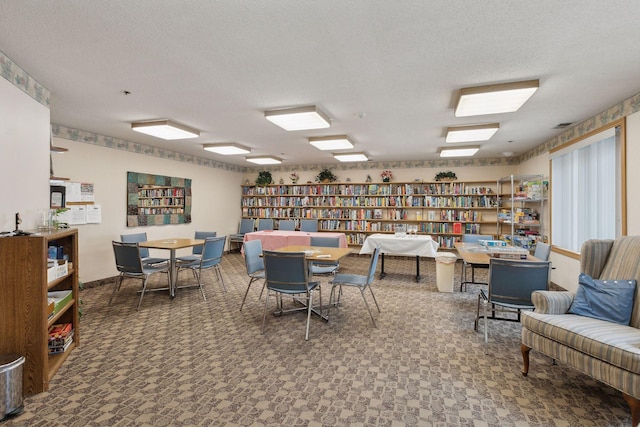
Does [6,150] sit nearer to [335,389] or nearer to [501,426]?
[335,389]

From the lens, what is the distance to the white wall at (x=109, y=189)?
5.32 m

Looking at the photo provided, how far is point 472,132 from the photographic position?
4973 millimetres

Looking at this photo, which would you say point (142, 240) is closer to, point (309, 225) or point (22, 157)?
point (22, 157)

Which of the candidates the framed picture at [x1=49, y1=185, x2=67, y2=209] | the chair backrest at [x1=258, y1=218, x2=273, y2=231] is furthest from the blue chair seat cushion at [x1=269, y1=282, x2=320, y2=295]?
the chair backrest at [x1=258, y1=218, x2=273, y2=231]

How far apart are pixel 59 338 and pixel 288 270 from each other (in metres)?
2.12

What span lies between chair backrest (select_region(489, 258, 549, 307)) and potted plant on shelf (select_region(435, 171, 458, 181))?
222 inches

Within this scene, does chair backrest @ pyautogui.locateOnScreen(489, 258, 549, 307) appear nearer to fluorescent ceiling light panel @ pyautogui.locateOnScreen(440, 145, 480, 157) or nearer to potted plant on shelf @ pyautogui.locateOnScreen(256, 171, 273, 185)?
fluorescent ceiling light panel @ pyautogui.locateOnScreen(440, 145, 480, 157)

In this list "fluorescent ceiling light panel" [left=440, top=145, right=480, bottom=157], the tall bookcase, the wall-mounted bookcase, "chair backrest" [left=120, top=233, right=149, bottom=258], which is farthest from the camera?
the tall bookcase

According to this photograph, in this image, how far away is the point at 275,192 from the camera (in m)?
9.75

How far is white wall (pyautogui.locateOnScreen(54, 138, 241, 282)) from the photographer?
17.5 ft

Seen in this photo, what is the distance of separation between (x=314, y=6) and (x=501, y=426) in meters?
2.93

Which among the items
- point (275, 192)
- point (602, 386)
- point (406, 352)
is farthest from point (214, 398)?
point (275, 192)

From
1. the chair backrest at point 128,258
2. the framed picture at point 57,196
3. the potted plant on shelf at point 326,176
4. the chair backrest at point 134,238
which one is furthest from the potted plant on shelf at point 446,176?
the framed picture at point 57,196

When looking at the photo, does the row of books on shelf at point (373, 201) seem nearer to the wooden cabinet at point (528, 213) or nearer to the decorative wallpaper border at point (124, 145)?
the wooden cabinet at point (528, 213)
